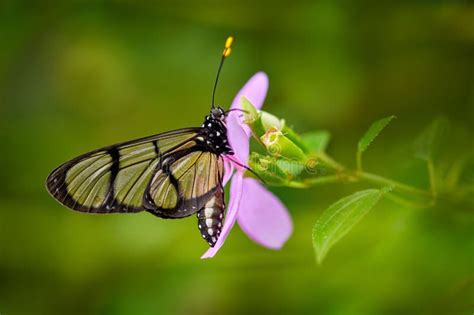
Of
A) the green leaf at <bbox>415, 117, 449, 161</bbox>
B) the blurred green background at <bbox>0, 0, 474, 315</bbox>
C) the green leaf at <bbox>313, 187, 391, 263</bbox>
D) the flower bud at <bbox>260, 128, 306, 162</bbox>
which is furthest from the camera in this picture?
the blurred green background at <bbox>0, 0, 474, 315</bbox>

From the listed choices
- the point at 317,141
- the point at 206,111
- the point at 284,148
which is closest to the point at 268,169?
the point at 284,148

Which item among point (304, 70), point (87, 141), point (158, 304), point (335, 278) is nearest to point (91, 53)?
point (87, 141)

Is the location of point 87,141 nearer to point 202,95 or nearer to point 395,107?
point 202,95

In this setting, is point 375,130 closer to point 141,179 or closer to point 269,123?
point 269,123

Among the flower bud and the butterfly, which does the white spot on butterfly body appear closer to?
the butterfly

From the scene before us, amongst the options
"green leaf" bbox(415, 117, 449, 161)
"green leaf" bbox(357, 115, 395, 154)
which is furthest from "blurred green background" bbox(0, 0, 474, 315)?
"green leaf" bbox(357, 115, 395, 154)

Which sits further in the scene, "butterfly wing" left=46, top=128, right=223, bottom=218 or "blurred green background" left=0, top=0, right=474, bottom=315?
"blurred green background" left=0, top=0, right=474, bottom=315

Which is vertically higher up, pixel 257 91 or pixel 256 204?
pixel 257 91
